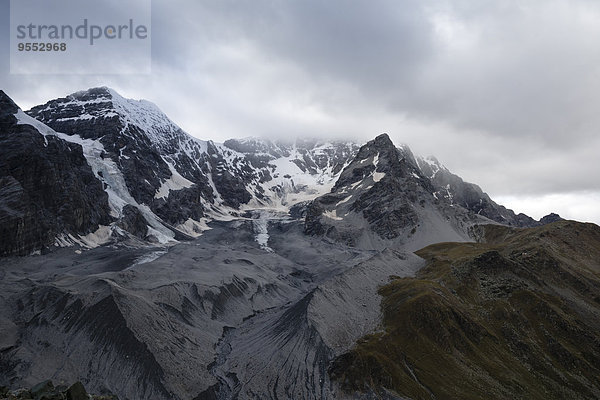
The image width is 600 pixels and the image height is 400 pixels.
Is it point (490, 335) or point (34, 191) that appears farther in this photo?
point (34, 191)

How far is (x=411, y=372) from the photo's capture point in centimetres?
6900

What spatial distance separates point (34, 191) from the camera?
6526 inches

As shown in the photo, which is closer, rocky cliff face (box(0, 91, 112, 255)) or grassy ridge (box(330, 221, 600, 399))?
grassy ridge (box(330, 221, 600, 399))

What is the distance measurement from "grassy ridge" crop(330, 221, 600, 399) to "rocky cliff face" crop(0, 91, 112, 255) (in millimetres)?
128717

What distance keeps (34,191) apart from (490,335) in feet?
577

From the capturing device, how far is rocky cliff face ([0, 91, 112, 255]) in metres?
142

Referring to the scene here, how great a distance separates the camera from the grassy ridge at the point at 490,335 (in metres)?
66.4

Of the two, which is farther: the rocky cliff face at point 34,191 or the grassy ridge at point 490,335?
the rocky cliff face at point 34,191

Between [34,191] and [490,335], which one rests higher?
[34,191]

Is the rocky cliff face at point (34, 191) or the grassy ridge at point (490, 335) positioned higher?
the rocky cliff face at point (34, 191)

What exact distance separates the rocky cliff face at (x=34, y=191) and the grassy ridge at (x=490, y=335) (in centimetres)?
12872

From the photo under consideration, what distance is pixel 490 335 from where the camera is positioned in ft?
265

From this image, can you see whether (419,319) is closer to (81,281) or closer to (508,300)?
(508,300)

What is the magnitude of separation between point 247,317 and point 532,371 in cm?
6579
